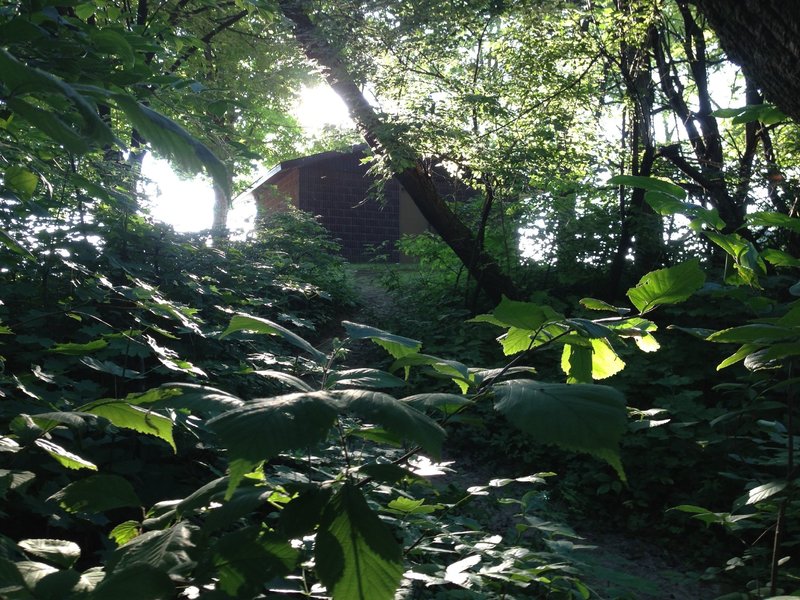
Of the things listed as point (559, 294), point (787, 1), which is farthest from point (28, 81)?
point (559, 294)

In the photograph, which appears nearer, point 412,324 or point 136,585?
point 136,585

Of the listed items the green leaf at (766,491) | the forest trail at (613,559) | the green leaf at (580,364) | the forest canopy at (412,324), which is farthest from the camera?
the forest trail at (613,559)

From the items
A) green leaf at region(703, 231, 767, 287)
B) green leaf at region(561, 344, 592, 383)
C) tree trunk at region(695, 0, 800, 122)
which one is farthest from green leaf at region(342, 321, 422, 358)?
tree trunk at region(695, 0, 800, 122)

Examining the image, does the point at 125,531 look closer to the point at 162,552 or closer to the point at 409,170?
the point at 162,552

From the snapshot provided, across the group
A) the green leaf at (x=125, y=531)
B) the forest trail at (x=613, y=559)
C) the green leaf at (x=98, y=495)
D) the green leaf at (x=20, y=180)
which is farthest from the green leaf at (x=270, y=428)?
the green leaf at (x=20, y=180)

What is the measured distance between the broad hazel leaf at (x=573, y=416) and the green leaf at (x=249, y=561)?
396 millimetres

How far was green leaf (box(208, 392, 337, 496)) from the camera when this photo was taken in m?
0.81

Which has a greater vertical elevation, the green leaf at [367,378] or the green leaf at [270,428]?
the green leaf at [367,378]

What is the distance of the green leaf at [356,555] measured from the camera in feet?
3.01

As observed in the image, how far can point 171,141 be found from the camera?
1.19 m

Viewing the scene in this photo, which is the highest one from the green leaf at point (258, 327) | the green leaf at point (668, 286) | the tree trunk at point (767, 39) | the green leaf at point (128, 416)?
the tree trunk at point (767, 39)

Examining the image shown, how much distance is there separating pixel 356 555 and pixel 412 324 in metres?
9.66

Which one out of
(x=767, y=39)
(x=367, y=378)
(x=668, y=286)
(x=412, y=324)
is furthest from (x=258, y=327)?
(x=412, y=324)

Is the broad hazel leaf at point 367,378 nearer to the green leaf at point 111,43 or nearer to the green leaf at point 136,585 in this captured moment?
the green leaf at point 136,585
